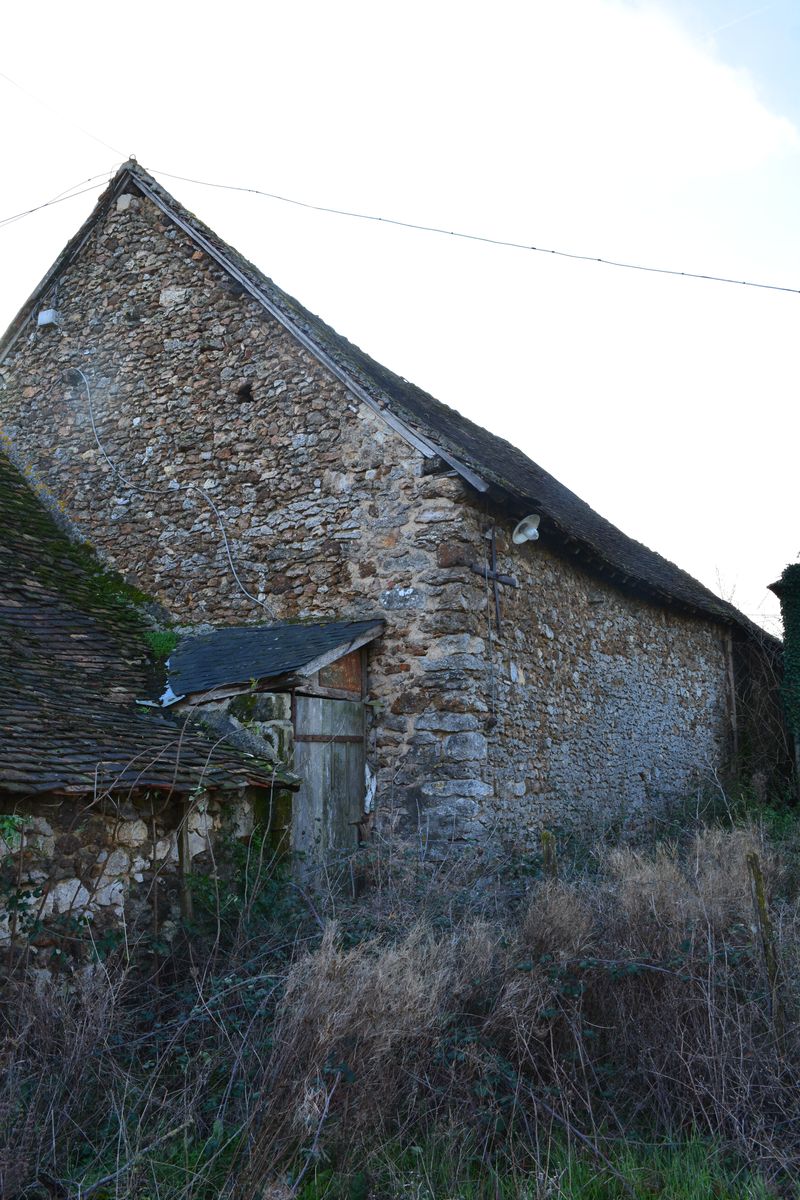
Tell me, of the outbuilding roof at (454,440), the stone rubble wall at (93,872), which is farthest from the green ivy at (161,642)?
the outbuilding roof at (454,440)

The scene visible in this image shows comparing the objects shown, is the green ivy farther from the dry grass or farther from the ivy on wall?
the ivy on wall

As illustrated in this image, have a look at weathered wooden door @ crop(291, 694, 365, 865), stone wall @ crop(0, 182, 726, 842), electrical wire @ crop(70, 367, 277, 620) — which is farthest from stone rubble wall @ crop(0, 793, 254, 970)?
electrical wire @ crop(70, 367, 277, 620)

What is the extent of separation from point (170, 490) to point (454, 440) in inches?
120

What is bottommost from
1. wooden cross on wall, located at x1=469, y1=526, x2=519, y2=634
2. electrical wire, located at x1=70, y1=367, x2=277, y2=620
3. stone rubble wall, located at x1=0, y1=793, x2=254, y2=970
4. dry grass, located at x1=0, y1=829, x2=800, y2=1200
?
dry grass, located at x1=0, y1=829, x2=800, y2=1200

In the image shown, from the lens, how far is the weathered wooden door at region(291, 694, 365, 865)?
311 inches

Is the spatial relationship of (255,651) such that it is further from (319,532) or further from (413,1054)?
(413,1054)

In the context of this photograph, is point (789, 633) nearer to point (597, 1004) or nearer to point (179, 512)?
point (179, 512)

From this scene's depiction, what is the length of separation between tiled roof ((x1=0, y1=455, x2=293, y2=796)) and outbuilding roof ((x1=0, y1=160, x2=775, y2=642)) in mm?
3153

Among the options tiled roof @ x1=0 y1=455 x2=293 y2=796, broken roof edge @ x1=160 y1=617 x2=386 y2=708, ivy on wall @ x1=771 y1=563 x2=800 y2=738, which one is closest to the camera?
tiled roof @ x1=0 y1=455 x2=293 y2=796

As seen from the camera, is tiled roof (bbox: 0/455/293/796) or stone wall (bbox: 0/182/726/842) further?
stone wall (bbox: 0/182/726/842)

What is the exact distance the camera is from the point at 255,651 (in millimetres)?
8367

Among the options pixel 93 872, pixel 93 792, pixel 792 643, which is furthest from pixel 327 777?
pixel 792 643

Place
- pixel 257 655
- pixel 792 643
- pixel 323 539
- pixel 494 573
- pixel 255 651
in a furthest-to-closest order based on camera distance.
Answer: pixel 792 643 < pixel 323 539 < pixel 494 573 < pixel 255 651 < pixel 257 655

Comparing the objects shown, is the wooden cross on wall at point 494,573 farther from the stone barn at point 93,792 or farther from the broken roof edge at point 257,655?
the stone barn at point 93,792
